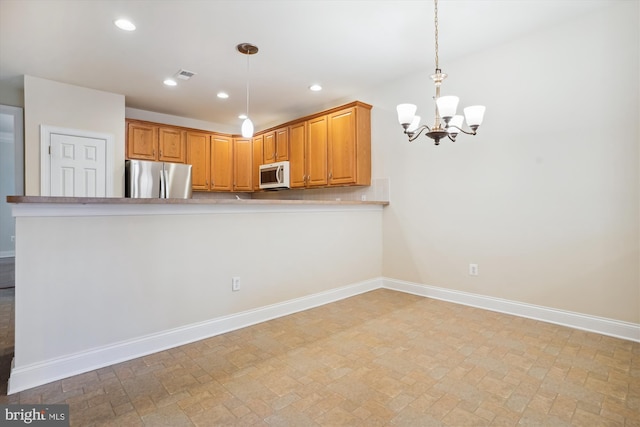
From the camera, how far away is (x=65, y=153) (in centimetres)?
397

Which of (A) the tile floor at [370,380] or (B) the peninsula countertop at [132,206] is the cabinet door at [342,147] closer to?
(B) the peninsula countertop at [132,206]

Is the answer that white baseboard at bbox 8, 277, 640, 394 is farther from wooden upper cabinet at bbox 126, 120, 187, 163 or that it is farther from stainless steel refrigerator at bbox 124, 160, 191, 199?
wooden upper cabinet at bbox 126, 120, 187, 163

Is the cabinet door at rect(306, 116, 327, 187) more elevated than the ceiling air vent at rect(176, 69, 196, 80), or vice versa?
the ceiling air vent at rect(176, 69, 196, 80)

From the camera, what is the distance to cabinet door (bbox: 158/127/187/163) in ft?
16.8

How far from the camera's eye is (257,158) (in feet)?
19.2

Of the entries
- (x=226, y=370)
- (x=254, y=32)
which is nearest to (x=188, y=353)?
(x=226, y=370)

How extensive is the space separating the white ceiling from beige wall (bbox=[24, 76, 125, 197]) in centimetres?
15

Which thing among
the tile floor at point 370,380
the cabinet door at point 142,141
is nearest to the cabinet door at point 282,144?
the cabinet door at point 142,141

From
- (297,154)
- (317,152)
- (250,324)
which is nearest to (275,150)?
(297,154)

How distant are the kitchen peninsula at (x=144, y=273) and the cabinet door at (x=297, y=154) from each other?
5.26 feet

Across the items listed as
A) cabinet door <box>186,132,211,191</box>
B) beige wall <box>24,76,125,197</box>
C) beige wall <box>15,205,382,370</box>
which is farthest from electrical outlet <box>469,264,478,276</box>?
beige wall <box>24,76,125,197</box>

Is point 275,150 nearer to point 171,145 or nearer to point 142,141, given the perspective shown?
point 171,145

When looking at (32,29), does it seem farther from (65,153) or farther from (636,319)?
(636,319)

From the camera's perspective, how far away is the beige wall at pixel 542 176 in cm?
251
